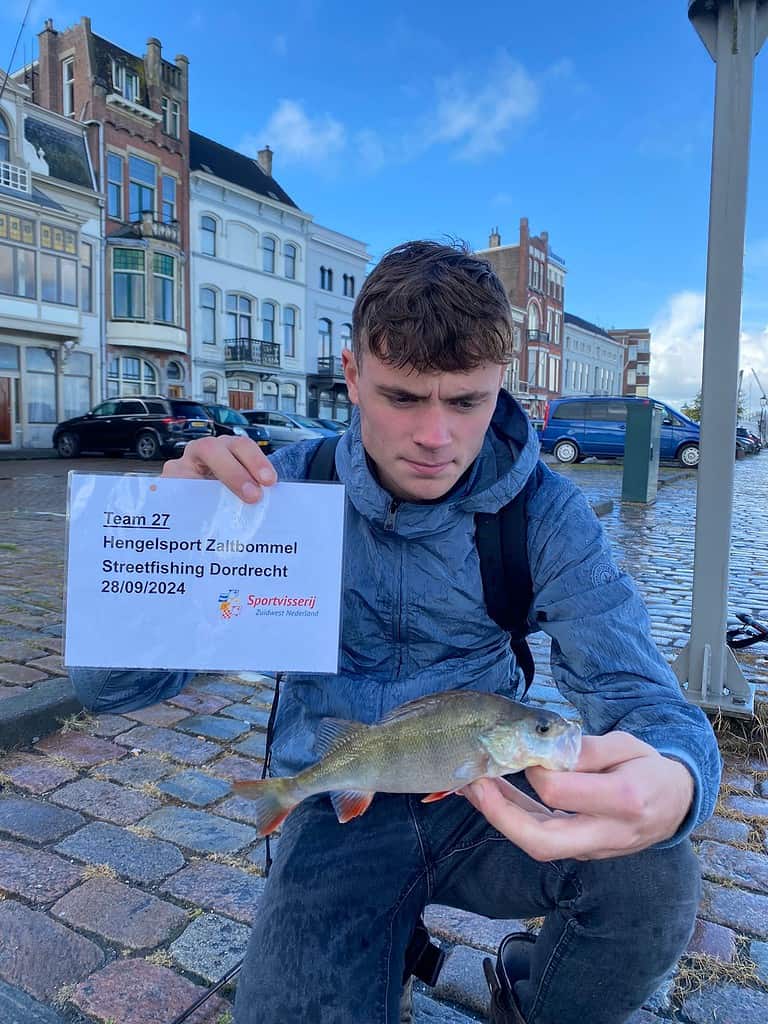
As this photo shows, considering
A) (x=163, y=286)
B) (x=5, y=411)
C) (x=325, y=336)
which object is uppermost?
(x=163, y=286)

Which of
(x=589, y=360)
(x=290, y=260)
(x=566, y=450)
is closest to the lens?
(x=566, y=450)

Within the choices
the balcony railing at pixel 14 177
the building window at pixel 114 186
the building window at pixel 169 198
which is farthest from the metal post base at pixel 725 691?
the building window at pixel 169 198

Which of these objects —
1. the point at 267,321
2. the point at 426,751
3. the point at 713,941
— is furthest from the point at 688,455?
the point at 426,751

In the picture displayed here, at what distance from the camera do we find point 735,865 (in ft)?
8.63

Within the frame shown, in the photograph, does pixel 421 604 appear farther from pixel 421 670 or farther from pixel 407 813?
pixel 407 813

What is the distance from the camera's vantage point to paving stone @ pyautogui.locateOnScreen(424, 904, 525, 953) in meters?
2.25

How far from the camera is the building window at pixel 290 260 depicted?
37250 millimetres

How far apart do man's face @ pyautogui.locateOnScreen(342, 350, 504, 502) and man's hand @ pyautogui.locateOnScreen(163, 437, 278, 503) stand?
0.91 ft

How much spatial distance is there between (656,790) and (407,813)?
0.65m

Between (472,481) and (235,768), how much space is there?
2.05 meters

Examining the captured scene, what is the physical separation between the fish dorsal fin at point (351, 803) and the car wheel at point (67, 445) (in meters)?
23.8

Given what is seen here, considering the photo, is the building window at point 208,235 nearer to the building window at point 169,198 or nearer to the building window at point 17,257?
the building window at point 169,198

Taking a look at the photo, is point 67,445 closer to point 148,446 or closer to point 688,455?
point 148,446

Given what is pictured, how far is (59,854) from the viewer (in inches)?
101
